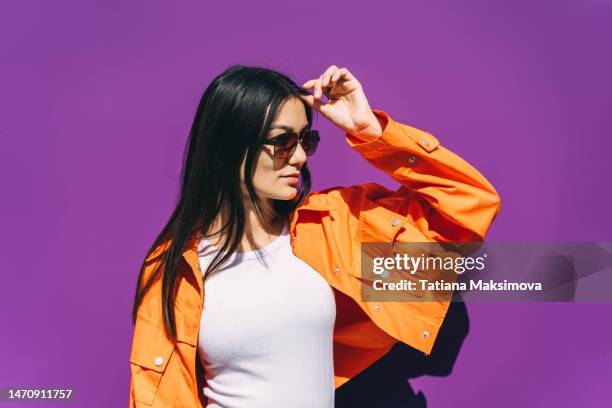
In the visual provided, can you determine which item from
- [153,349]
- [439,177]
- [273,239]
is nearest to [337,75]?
[439,177]

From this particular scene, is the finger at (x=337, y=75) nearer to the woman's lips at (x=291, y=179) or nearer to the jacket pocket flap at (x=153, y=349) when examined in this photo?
the woman's lips at (x=291, y=179)

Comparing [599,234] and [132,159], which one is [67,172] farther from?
[599,234]

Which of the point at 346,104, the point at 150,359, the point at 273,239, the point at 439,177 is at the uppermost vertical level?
the point at 346,104

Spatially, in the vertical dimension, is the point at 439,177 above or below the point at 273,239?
above

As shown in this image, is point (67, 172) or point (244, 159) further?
point (67, 172)

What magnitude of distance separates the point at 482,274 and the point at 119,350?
4.79ft

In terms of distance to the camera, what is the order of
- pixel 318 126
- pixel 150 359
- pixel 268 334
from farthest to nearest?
pixel 318 126
pixel 150 359
pixel 268 334

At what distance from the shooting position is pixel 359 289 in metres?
1.94

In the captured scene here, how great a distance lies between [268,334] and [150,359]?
41 centimetres

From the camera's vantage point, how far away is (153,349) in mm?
1971

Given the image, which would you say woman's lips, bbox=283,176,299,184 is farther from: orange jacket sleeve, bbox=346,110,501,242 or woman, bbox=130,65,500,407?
orange jacket sleeve, bbox=346,110,501,242

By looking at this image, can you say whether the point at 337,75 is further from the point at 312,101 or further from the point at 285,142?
the point at 285,142

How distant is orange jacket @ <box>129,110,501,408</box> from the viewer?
185 centimetres

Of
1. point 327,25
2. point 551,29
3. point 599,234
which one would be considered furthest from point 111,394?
point 551,29
